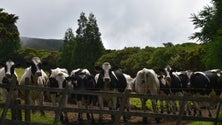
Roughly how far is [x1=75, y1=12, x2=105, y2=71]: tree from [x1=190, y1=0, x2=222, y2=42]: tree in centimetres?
6210

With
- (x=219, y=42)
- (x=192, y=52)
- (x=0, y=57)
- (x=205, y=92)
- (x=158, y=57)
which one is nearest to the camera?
(x=219, y=42)

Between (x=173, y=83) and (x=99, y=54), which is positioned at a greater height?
(x=99, y=54)

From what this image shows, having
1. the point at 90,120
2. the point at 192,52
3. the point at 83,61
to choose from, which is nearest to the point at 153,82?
the point at 90,120

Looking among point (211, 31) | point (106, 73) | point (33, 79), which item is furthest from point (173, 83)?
point (211, 31)

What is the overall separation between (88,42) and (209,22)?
67.1m

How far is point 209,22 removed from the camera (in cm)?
1364

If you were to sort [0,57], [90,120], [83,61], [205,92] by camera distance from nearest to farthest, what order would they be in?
[90,120] < [205,92] < [83,61] < [0,57]

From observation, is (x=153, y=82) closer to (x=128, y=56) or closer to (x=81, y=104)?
(x=81, y=104)

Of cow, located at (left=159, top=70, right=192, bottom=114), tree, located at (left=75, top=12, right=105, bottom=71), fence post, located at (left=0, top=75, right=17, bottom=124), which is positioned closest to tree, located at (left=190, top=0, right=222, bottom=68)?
fence post, located at (left=0, top=75, right=17, bottom=124)

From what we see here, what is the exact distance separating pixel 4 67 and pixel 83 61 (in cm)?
5549

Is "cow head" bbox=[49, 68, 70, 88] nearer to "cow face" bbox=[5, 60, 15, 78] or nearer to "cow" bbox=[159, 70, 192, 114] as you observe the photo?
"cow face" bbox=[5, 60, 15, 78]

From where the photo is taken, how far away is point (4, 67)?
69.2 feet

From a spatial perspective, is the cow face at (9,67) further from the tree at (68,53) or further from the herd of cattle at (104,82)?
the tree at (68,53)

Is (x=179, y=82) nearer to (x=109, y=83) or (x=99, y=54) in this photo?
(x=109, y=83)
